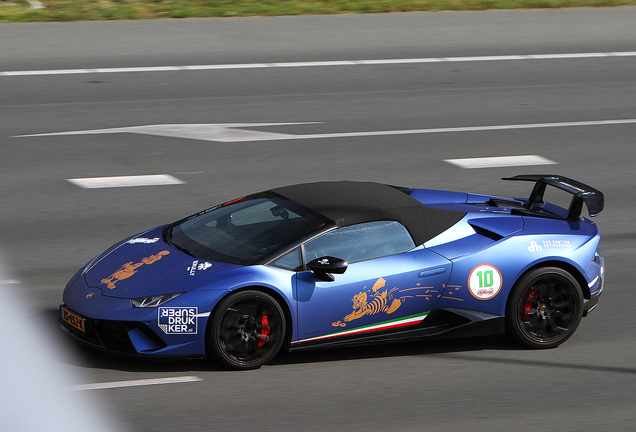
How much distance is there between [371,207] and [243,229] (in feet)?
3.30

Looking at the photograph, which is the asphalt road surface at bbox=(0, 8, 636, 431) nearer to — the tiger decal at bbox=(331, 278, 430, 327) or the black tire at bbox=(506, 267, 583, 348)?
the black tire at bbox=(506, 267, 583, 348)

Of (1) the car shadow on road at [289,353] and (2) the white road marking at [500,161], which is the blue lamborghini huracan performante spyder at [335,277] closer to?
(1) the car shadow on road at [289,353]

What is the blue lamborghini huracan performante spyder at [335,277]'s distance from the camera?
6324 millimetres

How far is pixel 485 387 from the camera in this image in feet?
21.0

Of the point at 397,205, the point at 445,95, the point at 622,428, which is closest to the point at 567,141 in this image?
the point at 445,95

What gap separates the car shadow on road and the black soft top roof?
0.91m

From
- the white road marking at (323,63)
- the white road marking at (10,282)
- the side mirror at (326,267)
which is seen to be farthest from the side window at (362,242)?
the white road marking at (323,63)

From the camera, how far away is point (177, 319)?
623cm

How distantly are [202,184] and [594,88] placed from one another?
9.14 metres

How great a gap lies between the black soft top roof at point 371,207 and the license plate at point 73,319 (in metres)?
1.87

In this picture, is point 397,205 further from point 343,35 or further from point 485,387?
point 343,35

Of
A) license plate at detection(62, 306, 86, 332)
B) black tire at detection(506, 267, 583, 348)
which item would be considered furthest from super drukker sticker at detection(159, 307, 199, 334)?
black tire at detection(506, 267, 583, 348)

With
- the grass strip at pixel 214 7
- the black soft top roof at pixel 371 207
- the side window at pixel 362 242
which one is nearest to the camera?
the side window at pixel 362 242

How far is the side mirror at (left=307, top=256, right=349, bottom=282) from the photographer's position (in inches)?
252
